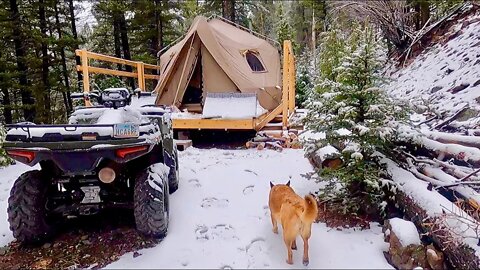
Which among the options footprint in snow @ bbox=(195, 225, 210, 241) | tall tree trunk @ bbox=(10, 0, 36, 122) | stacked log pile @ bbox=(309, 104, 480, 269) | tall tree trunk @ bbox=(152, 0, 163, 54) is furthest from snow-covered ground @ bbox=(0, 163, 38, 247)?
tall tree trunk @ bbox=(152, 0, 163, 54)

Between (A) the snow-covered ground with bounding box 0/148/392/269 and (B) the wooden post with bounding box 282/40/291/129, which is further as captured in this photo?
(B) the wooden post with bounding box 282/40/291/129

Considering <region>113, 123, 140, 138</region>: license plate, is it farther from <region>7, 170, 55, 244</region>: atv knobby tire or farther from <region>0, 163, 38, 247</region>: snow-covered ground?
<region>0, 163, 38, 247</region>: snow-covered ground

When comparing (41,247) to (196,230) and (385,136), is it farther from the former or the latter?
(385,136)

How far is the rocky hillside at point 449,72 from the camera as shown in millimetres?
5496

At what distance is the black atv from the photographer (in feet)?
8.57

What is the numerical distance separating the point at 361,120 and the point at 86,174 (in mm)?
2616

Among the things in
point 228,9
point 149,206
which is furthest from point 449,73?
point 228,9

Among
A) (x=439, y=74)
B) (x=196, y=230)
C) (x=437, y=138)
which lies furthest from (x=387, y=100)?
(x=439, y=74)

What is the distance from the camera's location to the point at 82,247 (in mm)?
2986

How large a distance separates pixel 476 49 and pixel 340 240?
244 inches

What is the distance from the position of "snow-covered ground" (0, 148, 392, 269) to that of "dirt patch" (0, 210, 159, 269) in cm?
16

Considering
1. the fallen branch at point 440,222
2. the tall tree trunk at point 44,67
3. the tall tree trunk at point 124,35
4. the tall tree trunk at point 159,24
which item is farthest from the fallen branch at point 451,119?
the tall tree trunk at point 124,35

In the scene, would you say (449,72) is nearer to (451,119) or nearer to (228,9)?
(451,119)

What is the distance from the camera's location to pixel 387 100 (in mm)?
3283
